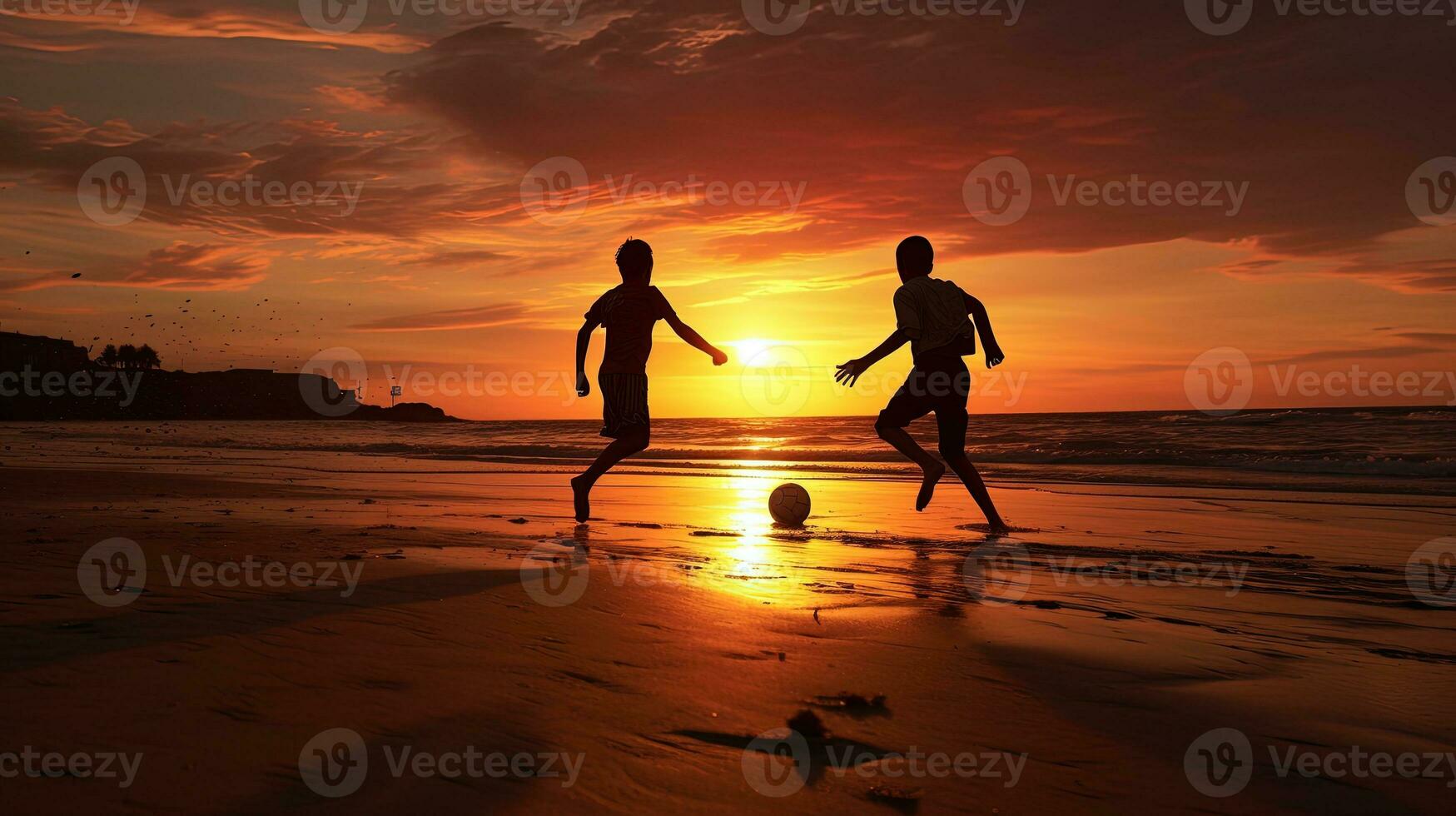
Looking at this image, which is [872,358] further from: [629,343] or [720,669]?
[720,669]

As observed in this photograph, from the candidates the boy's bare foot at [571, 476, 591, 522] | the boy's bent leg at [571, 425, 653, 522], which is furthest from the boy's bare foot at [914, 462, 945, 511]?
the boy's bare foot at [571, 476, 591, 522]

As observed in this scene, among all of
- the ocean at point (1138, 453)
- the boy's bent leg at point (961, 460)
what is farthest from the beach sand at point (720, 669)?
the ocean at point (1138, 453)

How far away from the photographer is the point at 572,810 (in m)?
1.89

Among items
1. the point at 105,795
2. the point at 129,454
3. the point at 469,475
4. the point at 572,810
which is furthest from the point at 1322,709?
the point at 129,454

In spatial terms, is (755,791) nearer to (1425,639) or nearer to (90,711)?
(90,711)

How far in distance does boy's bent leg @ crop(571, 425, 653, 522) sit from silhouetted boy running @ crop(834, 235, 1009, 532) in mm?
2094

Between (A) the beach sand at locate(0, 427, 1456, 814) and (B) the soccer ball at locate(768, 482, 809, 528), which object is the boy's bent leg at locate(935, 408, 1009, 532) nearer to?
(A) the beach sand at locate(0, 427, 1456, 814)

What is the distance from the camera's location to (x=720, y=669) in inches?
118

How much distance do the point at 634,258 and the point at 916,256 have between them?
2.50 m

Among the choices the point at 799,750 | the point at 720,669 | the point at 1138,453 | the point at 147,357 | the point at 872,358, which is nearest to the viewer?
the point at 799,750

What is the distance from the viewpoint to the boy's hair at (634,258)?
764 centimetres

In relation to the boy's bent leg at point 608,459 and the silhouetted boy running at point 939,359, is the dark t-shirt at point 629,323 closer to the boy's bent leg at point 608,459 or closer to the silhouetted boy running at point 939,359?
the boy's bent leg at point 608,459

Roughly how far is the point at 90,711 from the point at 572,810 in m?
1.32

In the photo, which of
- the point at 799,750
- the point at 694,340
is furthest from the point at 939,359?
the point at 799,750
